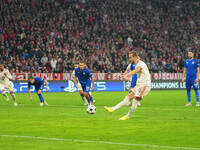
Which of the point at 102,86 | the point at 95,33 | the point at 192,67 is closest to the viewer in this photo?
the point at 192,67

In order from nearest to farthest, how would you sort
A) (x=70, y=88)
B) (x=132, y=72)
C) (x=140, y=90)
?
1. (x=132, y=72)
2. (x=140, y=90)
3. (x=70, y=88)

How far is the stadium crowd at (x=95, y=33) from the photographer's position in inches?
1610

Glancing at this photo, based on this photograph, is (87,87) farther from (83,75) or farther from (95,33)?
(95,33)

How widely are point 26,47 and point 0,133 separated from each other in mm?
30321

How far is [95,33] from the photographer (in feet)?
159

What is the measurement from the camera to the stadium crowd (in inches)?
1610

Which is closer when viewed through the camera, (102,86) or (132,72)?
(132,72)

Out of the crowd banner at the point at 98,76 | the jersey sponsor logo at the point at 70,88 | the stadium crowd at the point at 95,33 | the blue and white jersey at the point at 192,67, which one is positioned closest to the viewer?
the blue and white jersey at the point at 192,67

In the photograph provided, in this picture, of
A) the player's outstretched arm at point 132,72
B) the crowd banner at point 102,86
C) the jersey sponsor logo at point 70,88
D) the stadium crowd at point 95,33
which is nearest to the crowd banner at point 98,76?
the crowd banner at point 102,86

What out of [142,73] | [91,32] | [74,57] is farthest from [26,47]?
[142,73]

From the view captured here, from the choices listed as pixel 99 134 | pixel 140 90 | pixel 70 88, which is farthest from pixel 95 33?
pixel 99 134

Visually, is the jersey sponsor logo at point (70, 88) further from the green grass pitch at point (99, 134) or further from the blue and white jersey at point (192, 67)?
the green grass pitch at point (99, 134)

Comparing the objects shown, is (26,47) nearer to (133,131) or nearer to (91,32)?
(91,32)

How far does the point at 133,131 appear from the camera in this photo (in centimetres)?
1139
